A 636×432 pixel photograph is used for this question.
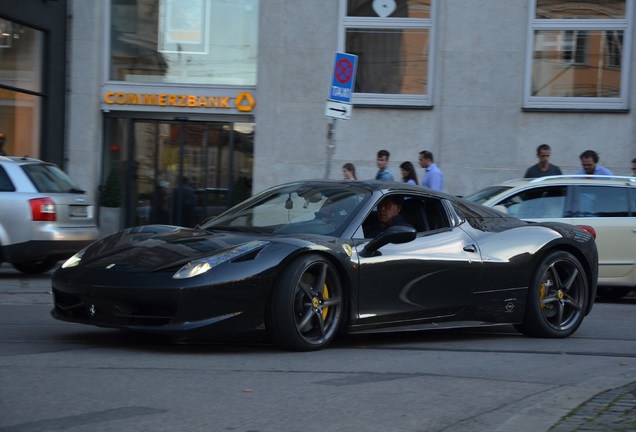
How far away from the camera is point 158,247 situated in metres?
6.56

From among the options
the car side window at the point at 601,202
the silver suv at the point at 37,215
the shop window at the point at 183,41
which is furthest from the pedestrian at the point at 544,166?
the shop window at the point at 183,41

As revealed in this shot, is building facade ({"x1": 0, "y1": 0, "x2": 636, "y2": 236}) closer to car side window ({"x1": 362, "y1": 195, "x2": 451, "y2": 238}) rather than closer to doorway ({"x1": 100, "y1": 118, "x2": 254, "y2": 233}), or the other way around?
doorway ({"x1": 100, "y1": 118, "x2": 254, "y2": 233})

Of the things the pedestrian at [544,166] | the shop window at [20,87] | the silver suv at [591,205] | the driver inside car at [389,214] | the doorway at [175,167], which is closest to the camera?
the driver inside car at [389,214]

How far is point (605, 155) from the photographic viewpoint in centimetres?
1819

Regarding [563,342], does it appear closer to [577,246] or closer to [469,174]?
[577,246]

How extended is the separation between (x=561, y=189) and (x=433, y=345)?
5021 millimetres

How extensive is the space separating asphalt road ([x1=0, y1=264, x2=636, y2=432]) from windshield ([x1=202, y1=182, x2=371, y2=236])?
34.9 inches

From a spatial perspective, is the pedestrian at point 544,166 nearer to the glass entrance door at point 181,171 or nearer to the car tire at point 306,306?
the glass entrance door at point 181,171

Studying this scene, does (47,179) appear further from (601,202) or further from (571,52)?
(571,52)

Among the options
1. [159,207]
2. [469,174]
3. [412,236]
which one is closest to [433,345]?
[412,236]

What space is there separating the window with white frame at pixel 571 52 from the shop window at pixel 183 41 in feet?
18.4

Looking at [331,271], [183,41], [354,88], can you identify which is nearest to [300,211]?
[331,271]

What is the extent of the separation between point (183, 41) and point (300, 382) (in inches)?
601

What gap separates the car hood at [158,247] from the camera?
6.33m
